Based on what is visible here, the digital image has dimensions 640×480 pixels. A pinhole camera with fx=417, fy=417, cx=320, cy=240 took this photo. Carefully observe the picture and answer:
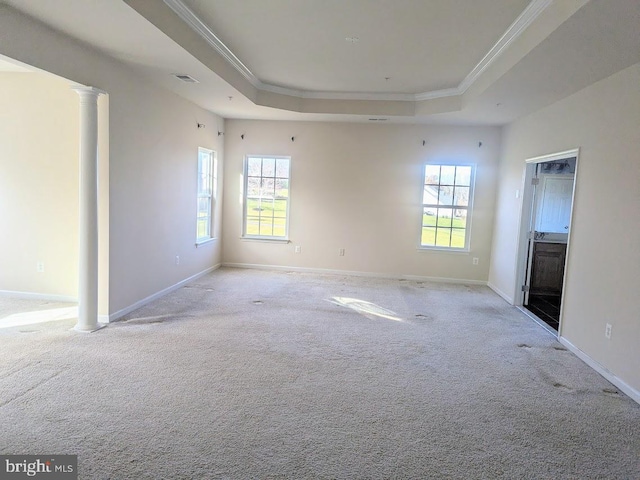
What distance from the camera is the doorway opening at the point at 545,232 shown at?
5.52 m

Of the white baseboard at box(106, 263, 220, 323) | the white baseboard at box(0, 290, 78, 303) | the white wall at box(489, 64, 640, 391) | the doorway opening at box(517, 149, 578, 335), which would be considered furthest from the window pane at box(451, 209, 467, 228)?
the white baseboard at box(0, 290, 78, 303)

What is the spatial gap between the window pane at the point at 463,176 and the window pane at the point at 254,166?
338cm

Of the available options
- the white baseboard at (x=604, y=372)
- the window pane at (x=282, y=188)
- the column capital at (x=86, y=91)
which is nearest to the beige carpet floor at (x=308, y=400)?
the white baseboard at (x=604, y=372)

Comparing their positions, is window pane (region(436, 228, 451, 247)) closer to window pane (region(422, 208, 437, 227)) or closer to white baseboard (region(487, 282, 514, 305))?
window pane (region(422, 208, 437, 227))

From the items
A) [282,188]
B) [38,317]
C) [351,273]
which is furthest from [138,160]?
[351,273]

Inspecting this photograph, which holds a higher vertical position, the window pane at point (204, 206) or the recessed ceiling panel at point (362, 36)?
the recessed ceiling panel at point (362, 36)

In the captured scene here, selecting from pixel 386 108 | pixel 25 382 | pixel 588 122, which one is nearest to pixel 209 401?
pixel 25 382

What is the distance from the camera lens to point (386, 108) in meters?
6.14

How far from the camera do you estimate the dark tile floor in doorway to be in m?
5.02

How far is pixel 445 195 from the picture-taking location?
6.95 m

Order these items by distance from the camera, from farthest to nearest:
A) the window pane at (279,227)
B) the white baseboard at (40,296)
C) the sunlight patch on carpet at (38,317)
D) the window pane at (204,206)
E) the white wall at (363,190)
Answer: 1. the window pane at (279,227)
2. the white wall at (363,190)
3. the window pane at (204,206)
4. the white baseboard at (40,296)
5. the sunlight patch on carpet at (38,317)

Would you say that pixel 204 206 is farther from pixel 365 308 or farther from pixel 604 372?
pixel 604 372

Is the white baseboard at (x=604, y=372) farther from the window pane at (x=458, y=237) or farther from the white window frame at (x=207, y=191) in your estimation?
the white window frame at (x=207, y=191)

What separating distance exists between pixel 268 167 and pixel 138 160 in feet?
9.94
